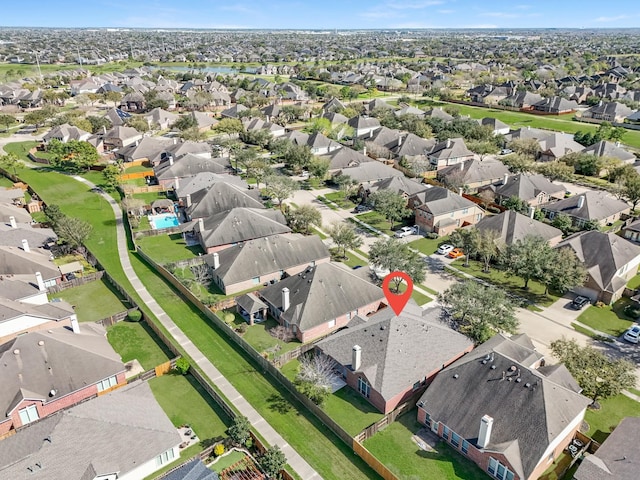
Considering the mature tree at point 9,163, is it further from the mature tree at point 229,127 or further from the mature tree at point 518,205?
the mature tree at point 518,205

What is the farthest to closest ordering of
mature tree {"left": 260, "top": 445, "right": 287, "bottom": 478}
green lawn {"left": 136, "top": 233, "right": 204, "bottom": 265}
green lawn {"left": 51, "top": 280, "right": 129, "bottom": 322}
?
green lawn {"left": 136, "top": 233, "right": 204, "bottom": 265}, green lawn {"left": 51, "top": 280, "right": 129, "bottom": 322}, mature tree {"left": 260, "top": 445, "right": 287, "bottom": 478}

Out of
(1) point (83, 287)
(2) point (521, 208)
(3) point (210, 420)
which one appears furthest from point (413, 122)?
(3) point (210, 420)

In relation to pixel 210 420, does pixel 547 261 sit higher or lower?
higher

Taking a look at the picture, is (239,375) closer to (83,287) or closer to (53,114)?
(83,287)

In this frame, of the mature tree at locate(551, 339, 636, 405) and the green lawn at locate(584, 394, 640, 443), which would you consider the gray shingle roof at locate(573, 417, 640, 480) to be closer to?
the green lawn at locate(584, 394, 640, 443)

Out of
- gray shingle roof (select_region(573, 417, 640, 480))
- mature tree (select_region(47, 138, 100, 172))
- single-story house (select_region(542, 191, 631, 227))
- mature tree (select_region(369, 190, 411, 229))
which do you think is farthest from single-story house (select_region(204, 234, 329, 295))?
mature tree (select_region(47, 138, 100, 172))

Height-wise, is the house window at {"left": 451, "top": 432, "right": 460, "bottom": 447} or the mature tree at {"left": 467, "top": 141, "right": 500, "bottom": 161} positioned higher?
the mature tree at {"left": 467, "top": 141, "right": 500, "bottom": 161}
